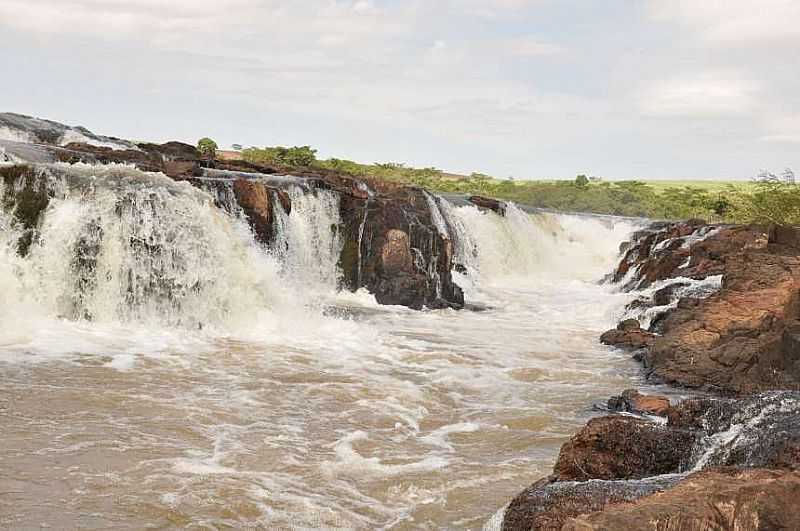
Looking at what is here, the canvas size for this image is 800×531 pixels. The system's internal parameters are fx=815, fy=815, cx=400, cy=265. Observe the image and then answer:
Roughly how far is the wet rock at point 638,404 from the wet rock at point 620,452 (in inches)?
158

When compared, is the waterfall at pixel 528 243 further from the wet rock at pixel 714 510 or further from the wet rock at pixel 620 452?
the wet rock at pixel 714 510

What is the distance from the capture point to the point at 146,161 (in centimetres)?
2331

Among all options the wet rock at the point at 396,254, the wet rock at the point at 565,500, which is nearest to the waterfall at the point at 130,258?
the wet rock at the point at 396,254

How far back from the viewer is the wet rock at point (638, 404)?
34.3 feet

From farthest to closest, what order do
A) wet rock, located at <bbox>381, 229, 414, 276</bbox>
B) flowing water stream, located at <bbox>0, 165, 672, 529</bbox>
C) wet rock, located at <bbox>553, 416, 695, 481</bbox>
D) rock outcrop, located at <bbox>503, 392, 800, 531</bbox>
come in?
wet rock, located at <bbox>381, 229, 414, 276</bbox> → flowing water stream, located at <bbox>0, 165, 672, 529</bbox> → wet rock, located at <bbox>553, 416, 695, 481</bbox> → rock outcrop, located at <bbox>503, 392, 800, 531</bbox>

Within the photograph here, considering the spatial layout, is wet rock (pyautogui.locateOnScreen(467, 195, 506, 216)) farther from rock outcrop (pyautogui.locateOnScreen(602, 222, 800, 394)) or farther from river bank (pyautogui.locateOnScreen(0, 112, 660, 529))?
rock outcrop (pyautogui.locateOnScreen(602, 222, 800, 394))

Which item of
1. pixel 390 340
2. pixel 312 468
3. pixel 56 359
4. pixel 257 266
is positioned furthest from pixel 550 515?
pixel 257 266

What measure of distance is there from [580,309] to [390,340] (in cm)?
827

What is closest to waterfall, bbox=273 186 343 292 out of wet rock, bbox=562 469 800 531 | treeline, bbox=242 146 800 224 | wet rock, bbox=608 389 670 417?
wet rock, bbox=608 389 670 417

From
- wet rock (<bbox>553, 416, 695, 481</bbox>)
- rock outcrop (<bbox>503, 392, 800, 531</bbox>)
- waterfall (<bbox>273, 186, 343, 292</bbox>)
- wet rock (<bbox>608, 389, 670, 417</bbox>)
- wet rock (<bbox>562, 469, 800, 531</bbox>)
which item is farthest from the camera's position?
waterfall (<bbox>273, 186, 343, 292</bbox>)

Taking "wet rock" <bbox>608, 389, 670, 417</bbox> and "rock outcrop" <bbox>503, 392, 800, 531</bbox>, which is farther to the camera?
"wet rock" <bbox>608, 389, 670, 417</bbox>

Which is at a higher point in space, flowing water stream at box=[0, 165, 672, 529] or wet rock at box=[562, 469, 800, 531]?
wet rock at box=[562, 469, 800, 531]

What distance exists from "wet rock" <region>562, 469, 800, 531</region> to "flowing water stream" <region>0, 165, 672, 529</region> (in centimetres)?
284

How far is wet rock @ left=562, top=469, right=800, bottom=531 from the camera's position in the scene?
3879 mm
